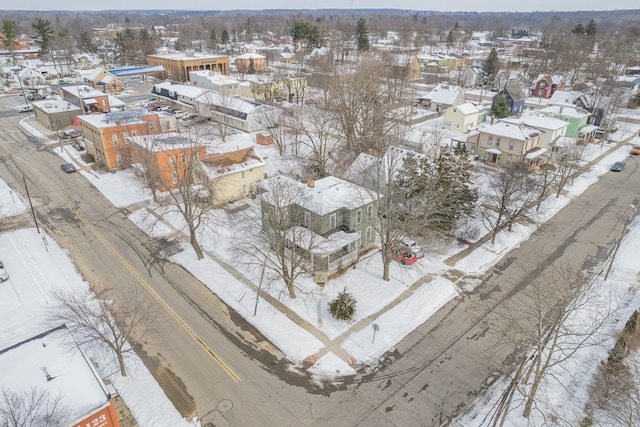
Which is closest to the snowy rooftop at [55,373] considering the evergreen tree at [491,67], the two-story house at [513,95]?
the two-story house at [513,95]

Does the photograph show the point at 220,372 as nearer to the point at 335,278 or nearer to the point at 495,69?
the point at 335,278

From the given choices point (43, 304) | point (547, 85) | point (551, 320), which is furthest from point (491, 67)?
point (43, 304)

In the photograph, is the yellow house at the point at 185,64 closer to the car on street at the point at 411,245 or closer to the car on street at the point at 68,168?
the car on street at the point at 68,168

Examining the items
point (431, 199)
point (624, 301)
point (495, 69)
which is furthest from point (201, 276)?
point (495, 69)

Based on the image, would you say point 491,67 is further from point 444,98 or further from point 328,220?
point 328,220

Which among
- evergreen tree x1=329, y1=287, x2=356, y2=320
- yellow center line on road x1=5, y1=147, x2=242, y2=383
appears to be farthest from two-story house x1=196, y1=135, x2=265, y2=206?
evergreen tree x1=329, y1=287, x2=356, y2=320

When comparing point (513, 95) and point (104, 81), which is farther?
point (104, 81)

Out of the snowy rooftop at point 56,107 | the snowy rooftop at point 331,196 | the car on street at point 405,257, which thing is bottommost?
the car on street at point 405,257
